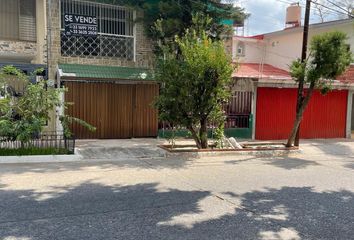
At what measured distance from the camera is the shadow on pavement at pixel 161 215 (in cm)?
507

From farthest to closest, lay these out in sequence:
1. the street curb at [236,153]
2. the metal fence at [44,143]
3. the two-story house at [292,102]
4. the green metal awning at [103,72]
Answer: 1. the two-story house at [292,102]
2. the green metal awning at [103,72]
3. the street curb at [236,153]
4. the metal fence at [44,143]

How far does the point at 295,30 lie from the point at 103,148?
1382cm

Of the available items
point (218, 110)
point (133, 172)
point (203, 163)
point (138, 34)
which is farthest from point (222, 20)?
point (133, 172)

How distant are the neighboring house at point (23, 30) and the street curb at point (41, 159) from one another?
4741mm

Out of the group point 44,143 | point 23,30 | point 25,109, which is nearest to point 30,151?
point 44,143

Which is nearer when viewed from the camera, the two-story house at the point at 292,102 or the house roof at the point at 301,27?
the two-story house at the point at 292,102

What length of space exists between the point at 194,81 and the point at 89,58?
494cm

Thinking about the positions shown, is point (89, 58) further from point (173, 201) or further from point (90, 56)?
point (173, 201)

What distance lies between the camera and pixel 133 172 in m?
9.09

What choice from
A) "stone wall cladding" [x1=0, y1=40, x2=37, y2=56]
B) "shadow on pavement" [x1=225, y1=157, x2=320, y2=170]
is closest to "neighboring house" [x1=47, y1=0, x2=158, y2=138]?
"stone wall cladding" [x1=0, y1=40, x2=37, y2=56]

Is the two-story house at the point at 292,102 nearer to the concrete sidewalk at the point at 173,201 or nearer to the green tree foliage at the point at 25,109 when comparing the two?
the concrete sidewalk at the point at 173,201

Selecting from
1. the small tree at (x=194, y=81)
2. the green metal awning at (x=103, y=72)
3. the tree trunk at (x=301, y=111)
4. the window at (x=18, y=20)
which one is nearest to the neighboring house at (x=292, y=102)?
the tree trunk at (x=301, y=111)

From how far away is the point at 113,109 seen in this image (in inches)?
559

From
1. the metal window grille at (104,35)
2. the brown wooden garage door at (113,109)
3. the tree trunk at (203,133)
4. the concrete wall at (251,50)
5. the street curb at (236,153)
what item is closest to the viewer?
the street curb at (236,153)
